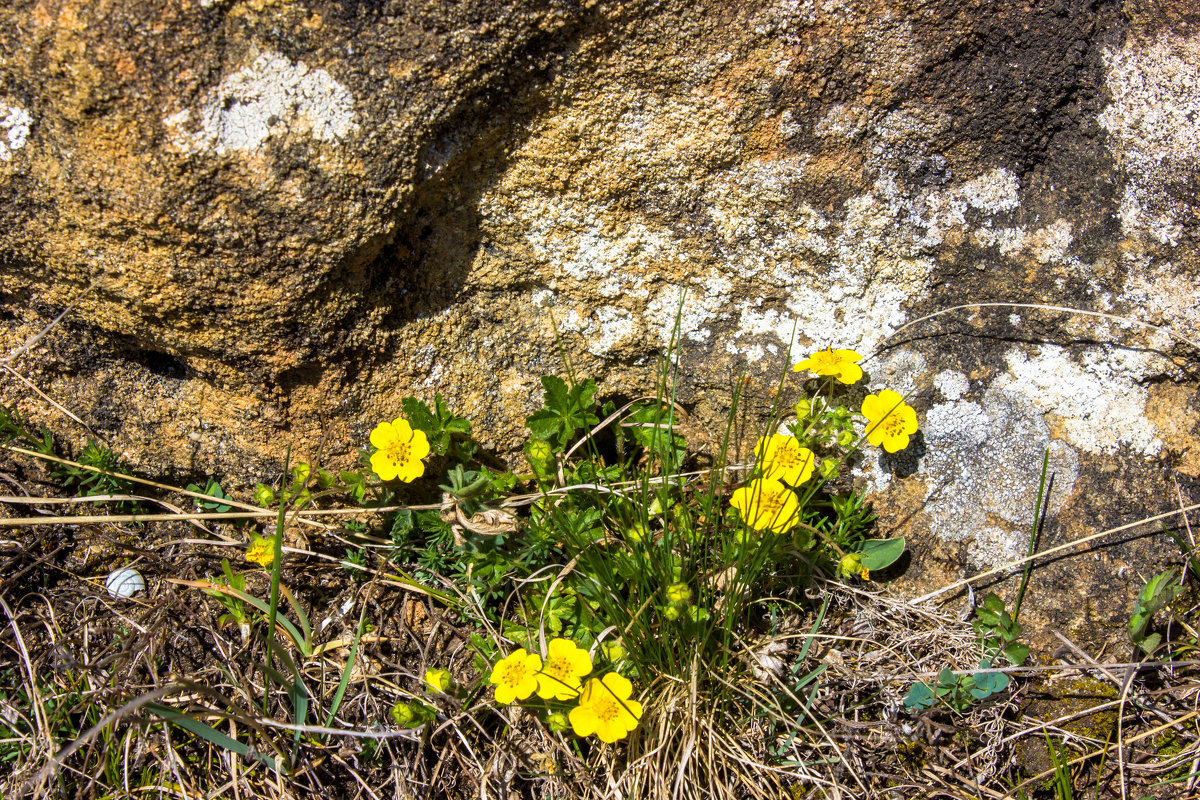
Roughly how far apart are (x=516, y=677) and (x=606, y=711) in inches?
10.9

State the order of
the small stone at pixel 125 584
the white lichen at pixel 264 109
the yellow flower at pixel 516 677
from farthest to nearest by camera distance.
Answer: the small stone at pixel 125 584 → the yellow flower at pixel 516 677 → the white lichen at pixel 264 109

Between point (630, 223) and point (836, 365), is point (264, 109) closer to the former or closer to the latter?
point (630, 223)

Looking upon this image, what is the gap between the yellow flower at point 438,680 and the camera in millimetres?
2271

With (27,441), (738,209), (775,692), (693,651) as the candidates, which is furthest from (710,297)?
(27,441)

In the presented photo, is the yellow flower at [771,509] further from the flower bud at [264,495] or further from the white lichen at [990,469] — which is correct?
the flower bud at [264,495]

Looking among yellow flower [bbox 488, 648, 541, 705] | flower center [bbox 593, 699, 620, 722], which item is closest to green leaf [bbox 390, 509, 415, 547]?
yellow flower [bbox 488, 648, 541, 705]

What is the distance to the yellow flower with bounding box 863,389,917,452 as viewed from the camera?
2303 millimetres

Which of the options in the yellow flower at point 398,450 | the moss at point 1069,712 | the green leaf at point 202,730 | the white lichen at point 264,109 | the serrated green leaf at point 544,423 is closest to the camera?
the white lichen at point 264,109

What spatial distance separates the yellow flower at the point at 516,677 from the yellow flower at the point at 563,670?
3cm

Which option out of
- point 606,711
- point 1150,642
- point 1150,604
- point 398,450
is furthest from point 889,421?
point 398,450

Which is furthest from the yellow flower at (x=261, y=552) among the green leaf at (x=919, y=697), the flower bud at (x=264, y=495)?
the green leaf at (x=919, y=697)

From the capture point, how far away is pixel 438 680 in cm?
230

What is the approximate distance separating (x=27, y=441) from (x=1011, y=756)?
11.2 ft

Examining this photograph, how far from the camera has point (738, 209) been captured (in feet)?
7.56
